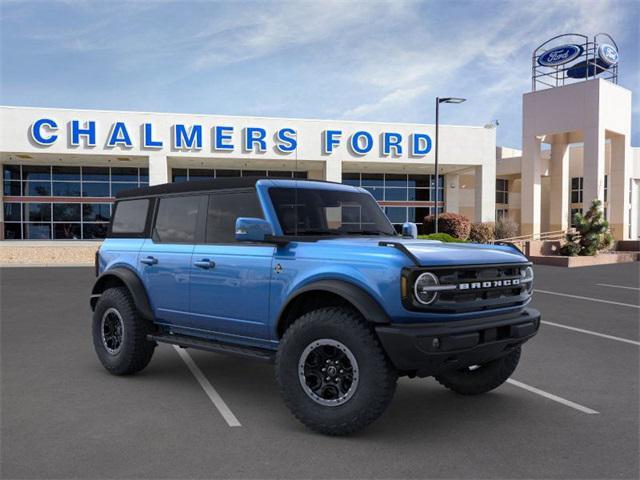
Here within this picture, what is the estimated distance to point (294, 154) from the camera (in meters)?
35.2

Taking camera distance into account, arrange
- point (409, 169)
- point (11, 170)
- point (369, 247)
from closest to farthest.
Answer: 1. point (369, 247)
2. point (11, 170)
3. point (409, 169)

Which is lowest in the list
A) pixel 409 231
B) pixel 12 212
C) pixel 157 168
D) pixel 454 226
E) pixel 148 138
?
pixel 454 226

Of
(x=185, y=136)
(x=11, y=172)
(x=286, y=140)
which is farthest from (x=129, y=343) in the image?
(x=11, y=172)

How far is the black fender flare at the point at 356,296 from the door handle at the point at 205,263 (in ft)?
3.64

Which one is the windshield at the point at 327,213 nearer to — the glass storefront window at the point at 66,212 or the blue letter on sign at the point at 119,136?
the blue letter on sign at the point at 119,136

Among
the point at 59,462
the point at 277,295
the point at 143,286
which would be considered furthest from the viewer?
the point at 143,286

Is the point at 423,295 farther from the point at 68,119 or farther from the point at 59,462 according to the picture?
the point at 68,119

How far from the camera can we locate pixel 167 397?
18.0ft

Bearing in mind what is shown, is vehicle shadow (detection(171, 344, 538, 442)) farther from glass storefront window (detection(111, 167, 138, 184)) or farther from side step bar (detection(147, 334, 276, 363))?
glass storefront window (detection(111, 167, 138, 184))

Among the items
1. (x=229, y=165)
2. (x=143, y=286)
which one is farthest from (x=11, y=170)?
(x=143, y=286)

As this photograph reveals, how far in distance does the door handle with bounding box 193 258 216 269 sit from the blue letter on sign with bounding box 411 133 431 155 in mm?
30358

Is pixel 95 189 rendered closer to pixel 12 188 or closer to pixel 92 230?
pixel 92 230

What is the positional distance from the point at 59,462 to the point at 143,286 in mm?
2491

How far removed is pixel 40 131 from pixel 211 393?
28885 millimetres
